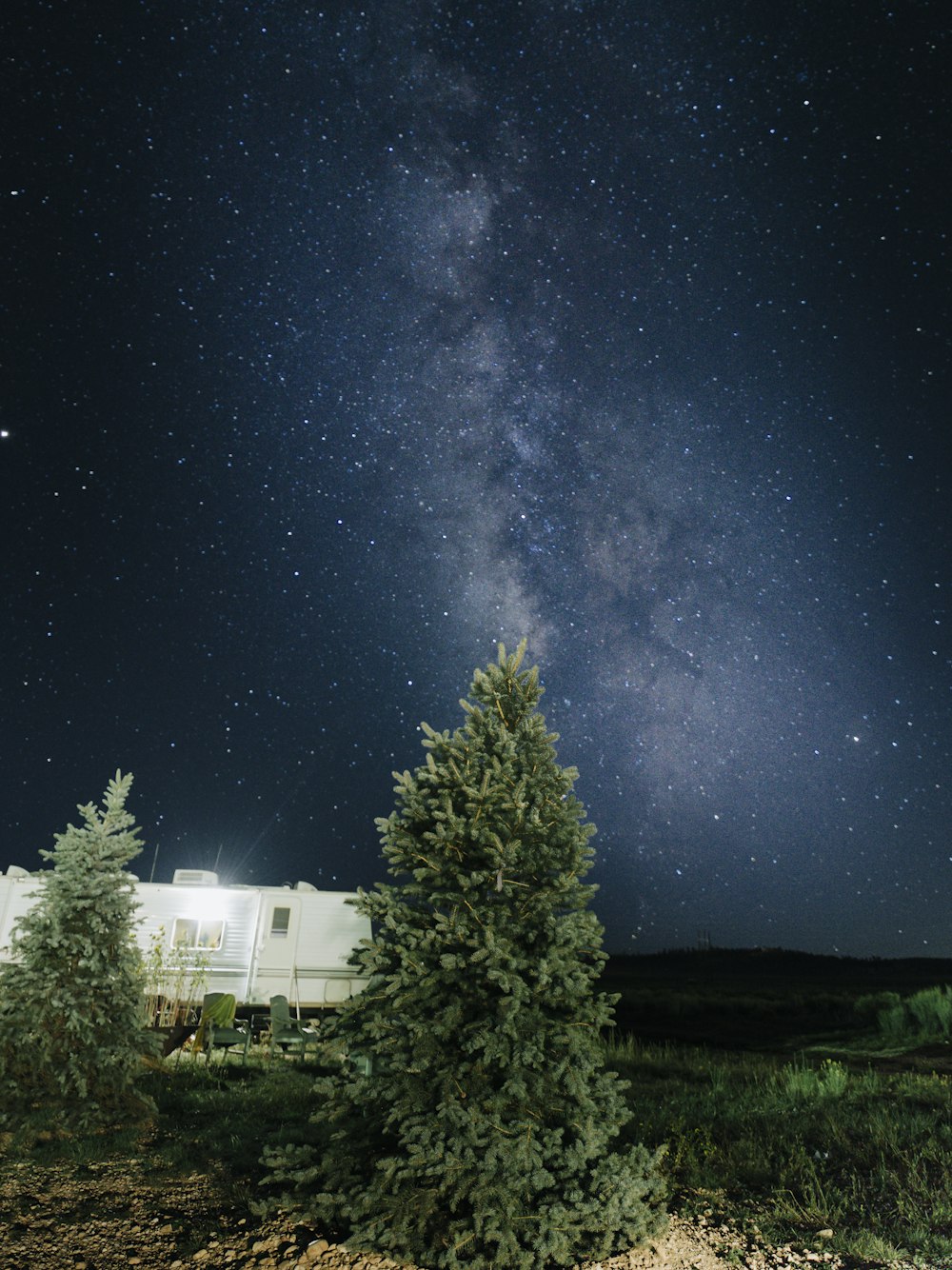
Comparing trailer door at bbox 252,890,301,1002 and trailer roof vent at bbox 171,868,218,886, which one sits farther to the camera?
trailer roof vent at bbox 171,868,218,886

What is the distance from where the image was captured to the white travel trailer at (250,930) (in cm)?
1841

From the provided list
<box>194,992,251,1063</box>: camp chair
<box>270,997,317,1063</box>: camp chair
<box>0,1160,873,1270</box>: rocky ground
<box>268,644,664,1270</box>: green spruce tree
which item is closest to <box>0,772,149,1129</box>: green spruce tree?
<box>0,1160,873,1270</box>: rocky ground

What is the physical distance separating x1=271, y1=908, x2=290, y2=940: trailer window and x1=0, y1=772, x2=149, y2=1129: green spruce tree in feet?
42.0

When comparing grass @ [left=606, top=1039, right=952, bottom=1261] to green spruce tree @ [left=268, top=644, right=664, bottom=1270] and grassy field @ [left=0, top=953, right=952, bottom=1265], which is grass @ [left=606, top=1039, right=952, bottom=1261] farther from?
green spruce tree @ [left=268, top=644, right=664, bottom=1270]

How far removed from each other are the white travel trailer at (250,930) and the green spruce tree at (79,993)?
446 inches

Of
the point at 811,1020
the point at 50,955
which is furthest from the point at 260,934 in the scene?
the point at 811,1020

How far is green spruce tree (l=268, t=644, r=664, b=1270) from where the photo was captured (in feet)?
13.0

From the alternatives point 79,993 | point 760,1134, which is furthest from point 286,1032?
point 760,1134

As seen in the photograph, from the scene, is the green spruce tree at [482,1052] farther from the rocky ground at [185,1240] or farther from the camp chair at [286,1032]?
the camp chair at [286,1032]

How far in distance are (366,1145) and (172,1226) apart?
1296mm

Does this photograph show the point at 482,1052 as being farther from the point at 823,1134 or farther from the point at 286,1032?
the point at 286,1032

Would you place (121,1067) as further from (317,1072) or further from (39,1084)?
(317,1072)

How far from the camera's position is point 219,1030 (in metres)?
10.5

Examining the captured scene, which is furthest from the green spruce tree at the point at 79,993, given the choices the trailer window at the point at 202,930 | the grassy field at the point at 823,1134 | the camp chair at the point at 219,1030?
the trailer window at the point at 202,930
